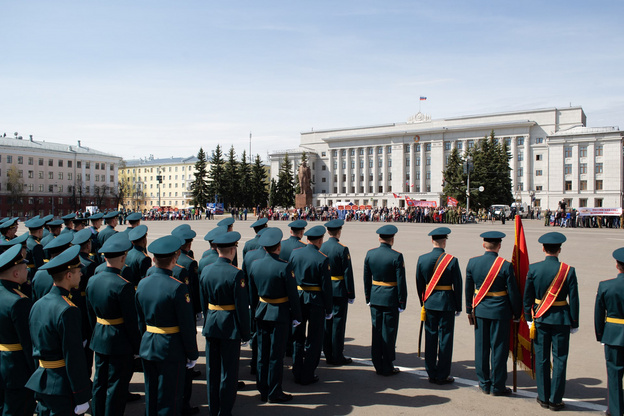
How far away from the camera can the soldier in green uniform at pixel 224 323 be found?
4.97m

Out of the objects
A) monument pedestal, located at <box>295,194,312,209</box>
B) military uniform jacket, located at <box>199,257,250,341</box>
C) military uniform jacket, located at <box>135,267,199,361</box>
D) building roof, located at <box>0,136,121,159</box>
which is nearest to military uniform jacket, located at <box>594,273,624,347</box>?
military uniform jacket, located at <box>199,257,250,341</box>

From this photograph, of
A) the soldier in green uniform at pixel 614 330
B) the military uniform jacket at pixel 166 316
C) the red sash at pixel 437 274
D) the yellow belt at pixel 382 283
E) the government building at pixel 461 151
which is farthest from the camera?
the government building at pixel 461 151

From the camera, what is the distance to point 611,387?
4980 millimetres

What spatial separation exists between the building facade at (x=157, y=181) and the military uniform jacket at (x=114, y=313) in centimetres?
11502

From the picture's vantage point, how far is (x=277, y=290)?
5.59 meters

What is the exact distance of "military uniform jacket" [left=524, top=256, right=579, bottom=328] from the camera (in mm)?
5339

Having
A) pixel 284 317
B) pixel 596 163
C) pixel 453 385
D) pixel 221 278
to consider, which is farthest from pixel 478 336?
pixel 596 163

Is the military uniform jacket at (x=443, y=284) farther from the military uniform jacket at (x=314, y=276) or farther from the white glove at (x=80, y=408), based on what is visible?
the white glove at (x=80, y=408)

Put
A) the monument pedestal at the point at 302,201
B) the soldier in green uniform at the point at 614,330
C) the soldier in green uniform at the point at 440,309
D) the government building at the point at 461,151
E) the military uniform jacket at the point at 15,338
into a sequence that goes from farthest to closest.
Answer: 1. the government building at the point at 461,151
2. the monument pedestal at the point at 302,201
3. the soldier in green uniform at the point at 440,309
4. the soldier in green uniform at the point at 614,330
5. the military uniform jacket at the point at 15,338

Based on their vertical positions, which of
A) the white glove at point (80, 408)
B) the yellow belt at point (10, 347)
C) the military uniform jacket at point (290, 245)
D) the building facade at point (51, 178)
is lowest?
the white glove at point (80, 408)

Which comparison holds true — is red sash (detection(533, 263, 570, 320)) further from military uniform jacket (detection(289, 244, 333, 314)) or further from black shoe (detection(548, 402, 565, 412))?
military uniform jacket (detection(289, 244, 333, 314))

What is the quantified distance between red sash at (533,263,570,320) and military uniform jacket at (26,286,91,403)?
4.76m

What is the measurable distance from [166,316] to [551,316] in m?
4.21

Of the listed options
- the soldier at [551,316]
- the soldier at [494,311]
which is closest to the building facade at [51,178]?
the soldier at [494,311]
